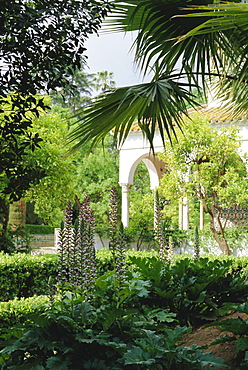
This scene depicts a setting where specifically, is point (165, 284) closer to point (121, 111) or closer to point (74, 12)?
point (121, 111)

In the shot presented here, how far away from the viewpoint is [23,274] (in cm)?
614

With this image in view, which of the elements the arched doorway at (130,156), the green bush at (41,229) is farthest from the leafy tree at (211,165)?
the green bush at (41,229)

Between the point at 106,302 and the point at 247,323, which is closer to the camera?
the point at 247,323

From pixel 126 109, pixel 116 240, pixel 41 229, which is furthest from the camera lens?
pixel 41 229

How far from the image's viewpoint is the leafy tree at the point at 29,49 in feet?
9.08

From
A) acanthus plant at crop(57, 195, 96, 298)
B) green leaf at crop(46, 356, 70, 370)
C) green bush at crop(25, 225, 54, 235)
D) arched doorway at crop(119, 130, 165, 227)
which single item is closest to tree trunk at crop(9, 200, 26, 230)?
arched doorway at crop(119, 130, 165, 227)

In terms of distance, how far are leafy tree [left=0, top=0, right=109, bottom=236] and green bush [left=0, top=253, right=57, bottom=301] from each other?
126 inches

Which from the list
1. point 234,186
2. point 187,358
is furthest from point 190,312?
point 234,186

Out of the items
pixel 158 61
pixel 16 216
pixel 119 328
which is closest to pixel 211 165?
pixel 16 216

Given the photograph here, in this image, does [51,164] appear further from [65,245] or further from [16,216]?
[65,245]

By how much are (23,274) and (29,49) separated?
3.91m

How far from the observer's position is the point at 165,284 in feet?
11.8

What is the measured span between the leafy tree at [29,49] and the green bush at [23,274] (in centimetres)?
321

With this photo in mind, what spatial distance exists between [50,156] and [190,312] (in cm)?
676
